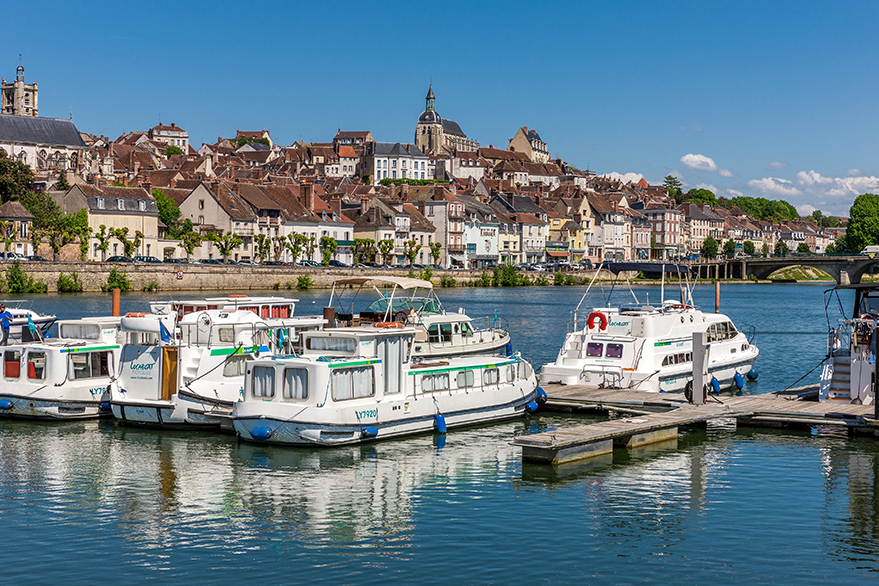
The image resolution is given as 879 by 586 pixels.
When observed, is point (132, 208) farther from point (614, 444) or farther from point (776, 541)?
point (776, 541)

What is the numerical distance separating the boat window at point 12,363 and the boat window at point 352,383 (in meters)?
11.1

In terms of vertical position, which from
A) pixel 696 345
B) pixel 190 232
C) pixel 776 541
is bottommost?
pixel 776 541

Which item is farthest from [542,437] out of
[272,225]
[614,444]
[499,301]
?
[272,225]

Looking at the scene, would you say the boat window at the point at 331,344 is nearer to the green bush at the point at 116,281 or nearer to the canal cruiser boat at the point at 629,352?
the canal cruiser boat at the point at 629,352

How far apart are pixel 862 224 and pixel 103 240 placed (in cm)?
13261

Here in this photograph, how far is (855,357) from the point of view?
30062 mm

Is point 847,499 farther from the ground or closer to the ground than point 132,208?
closer to the ground

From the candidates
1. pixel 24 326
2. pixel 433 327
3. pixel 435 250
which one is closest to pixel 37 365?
pixel 24 326

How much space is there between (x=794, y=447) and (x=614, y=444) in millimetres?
4874

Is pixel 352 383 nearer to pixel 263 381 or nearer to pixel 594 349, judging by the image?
pixel 263 381

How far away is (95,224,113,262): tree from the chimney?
93.7 ft

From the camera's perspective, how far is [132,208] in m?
111

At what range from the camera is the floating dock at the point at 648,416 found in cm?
2534

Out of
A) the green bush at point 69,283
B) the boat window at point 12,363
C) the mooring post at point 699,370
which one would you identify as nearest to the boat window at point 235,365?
the boat window at point 12,363
